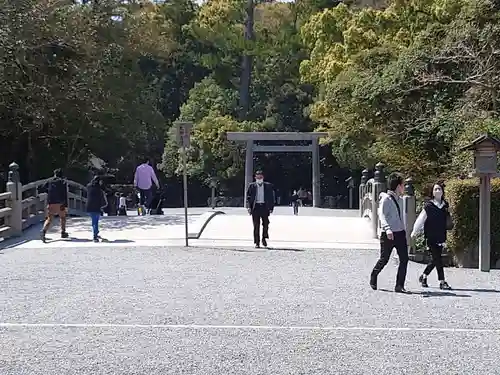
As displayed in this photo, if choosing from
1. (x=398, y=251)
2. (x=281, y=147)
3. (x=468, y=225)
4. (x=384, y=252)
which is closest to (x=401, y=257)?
(x=398, y=251)

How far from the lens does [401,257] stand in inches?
427

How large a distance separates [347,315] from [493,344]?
195 centimetres

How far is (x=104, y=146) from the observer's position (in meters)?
31.8

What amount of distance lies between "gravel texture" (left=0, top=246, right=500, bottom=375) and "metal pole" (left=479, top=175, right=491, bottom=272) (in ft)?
0.98

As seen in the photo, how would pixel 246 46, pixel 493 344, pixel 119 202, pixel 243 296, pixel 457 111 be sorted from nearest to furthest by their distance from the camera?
pixel 493 344, pixel 243 296, pixel 457 111, pixel 119 202, pixel 246 46

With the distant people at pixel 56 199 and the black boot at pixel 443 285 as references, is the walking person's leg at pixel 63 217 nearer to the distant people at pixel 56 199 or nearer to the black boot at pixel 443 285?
the distant people at pixel 56 199

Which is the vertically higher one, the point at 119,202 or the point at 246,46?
the point at 246,46

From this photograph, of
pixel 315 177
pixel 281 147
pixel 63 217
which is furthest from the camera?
pixel 315 177

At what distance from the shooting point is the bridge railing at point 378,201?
15.0 meters

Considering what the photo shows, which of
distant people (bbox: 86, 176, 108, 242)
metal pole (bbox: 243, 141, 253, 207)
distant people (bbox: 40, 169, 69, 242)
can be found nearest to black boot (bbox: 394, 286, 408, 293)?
distant people (bbox: 86, 176, 108, 242)

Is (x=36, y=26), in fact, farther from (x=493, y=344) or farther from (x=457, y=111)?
(x=493, y=344)

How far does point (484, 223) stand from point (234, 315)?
5.97 m

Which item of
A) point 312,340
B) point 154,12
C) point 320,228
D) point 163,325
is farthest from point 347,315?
point 154,12

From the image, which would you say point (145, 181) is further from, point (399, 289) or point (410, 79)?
point (399, 289)
